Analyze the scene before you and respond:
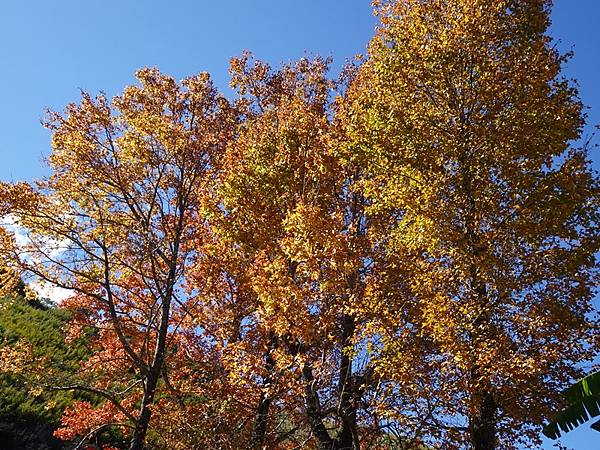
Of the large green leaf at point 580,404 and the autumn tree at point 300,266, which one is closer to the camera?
the large green leaf at point 580,404

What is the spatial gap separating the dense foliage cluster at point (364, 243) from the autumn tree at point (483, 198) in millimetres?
40

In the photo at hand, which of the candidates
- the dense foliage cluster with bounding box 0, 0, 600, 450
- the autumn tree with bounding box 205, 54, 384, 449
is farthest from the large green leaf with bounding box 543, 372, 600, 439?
the autumn tree with bounding box 205, 54, 384, 449

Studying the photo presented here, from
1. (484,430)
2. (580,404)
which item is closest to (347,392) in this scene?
(484,430)

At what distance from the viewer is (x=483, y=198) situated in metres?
9.04

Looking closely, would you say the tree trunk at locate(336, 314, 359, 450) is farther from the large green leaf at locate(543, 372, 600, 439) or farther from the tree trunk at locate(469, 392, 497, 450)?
the large green leaf at locate(543, 372, 600, 439)

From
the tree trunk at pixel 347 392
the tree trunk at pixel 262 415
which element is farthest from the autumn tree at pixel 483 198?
the tree trunk at pixel 262 415

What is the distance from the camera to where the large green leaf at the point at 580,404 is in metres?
7.68

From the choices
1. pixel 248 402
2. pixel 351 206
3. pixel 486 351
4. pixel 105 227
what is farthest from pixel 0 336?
pixel 486 351

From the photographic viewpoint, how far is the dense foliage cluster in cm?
837

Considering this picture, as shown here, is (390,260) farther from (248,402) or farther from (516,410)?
(248,402)

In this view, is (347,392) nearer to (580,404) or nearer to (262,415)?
(262,415)

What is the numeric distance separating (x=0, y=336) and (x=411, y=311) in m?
19.6

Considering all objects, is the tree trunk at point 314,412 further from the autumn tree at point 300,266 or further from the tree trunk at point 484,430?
the tree trunk at point 484,430

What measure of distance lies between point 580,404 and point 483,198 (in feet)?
12.1
